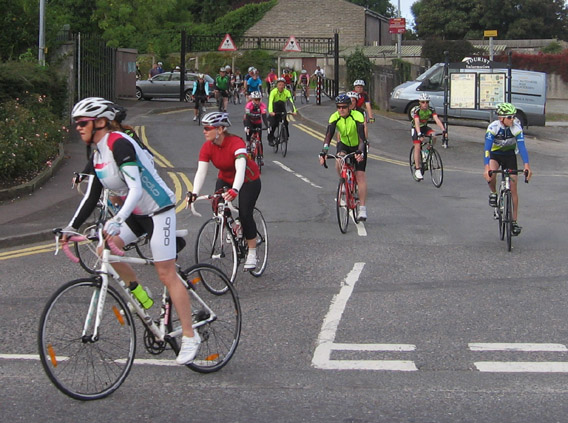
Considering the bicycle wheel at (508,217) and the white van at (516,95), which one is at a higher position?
the white van at (516,95)

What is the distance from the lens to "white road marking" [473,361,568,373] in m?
6.04

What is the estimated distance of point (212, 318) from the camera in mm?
6031

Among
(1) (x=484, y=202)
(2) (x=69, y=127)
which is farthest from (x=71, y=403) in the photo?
(2) (x=69, y=127)

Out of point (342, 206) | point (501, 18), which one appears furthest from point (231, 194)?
point (501, 18)

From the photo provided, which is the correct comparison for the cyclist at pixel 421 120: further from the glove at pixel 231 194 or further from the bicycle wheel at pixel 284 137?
the glove at pixel 231 194

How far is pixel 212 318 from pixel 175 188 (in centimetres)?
1071

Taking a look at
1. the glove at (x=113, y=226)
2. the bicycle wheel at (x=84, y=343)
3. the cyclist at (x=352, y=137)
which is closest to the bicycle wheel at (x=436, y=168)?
the cyclist at (x=352, y=137)

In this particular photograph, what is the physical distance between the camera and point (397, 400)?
17.7 ft

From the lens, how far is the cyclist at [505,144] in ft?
37.5

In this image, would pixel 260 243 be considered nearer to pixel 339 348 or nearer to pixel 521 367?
pixel 339 348

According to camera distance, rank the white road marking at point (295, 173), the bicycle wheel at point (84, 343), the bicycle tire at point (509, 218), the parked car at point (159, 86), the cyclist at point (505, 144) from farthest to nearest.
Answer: the parked car at point (159, 86)
the white road marking at point (295, 173)
the cyclist at point (505, 144)
the bicycle tire at point (509, 218)
the bicycle wheel at point (84, 343)

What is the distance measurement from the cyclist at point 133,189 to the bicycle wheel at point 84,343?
29 cm

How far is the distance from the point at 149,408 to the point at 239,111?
3003 centimetres

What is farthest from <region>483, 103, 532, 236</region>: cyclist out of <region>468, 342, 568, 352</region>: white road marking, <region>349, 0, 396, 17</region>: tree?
<region>349, 0, 396, 17</region>: tree
